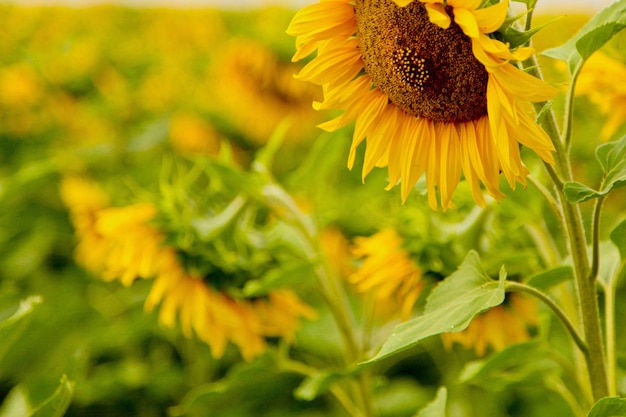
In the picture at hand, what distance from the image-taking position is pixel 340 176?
2689 millimetres

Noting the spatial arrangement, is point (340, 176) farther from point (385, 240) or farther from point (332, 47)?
point (332, 47)

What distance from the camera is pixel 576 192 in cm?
68

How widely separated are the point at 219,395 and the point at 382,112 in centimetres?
56

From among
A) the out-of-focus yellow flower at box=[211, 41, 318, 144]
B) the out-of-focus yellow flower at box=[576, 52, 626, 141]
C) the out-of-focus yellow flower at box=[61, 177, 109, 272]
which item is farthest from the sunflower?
the out-of-focus yellow flower at box=[211, 41, 318, 144]

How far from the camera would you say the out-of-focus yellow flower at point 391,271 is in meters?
1.10

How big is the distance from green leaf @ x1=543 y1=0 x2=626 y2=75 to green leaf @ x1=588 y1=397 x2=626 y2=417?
0.32 metres

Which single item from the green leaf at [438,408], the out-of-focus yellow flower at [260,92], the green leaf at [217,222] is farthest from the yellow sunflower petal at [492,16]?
the out-of-focus yellow flower at [260,92]

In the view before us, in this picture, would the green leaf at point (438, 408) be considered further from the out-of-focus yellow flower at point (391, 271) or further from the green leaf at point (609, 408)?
the out-of-focus yellow flower at point (391, 271)

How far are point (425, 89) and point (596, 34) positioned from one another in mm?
168

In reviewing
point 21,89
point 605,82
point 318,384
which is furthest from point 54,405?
point 21,89

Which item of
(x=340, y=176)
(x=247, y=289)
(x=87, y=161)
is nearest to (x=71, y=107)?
(x=87, y=161)

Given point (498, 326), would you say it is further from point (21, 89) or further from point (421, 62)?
point (21, 89)

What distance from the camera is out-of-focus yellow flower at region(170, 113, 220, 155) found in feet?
8.77

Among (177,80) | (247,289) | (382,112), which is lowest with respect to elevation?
(177,80)
